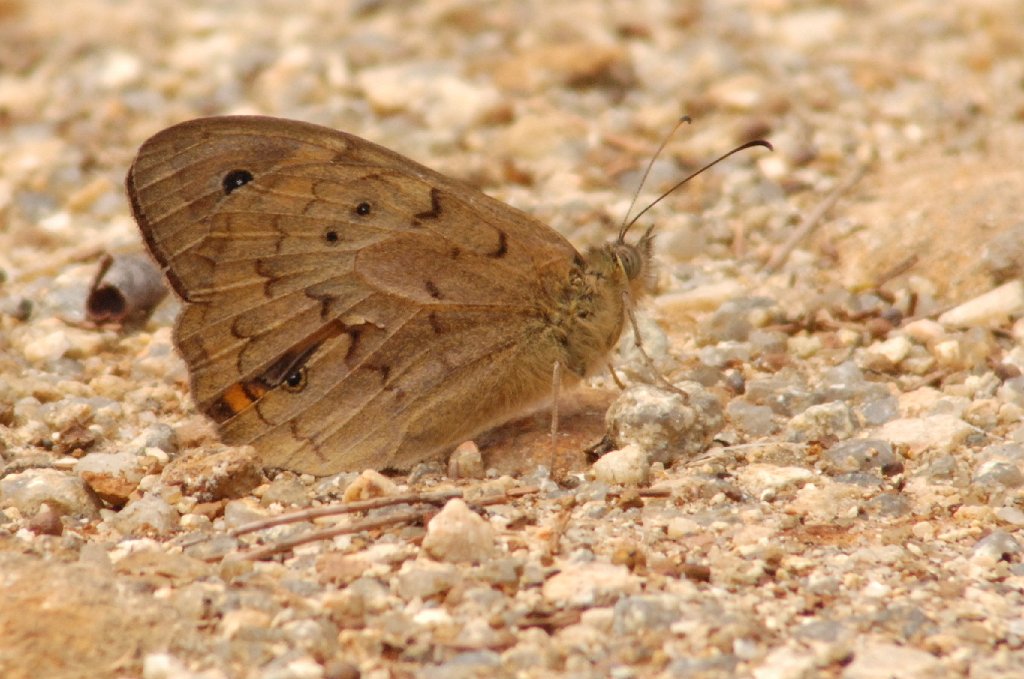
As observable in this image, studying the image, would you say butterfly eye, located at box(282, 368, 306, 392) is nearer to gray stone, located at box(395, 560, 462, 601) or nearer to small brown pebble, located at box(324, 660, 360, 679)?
gray stone, located at box(395, 560, 462, 601)

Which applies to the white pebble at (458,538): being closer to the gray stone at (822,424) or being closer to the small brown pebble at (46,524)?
the small brown pebble at (46,524)

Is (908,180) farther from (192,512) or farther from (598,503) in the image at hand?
(192,512)

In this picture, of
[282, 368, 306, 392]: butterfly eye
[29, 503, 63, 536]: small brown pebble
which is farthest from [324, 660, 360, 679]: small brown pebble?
[282, 368, 306, 392]: butterfly eye

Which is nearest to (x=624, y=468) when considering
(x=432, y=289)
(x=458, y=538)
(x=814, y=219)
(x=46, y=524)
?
(x=458, y=538)

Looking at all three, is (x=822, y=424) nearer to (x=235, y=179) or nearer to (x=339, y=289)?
→ (x=339, y=289)

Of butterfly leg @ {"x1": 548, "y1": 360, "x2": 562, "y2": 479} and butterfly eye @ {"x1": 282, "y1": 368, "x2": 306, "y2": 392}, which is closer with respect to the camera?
butterfly leg @ {"x1": 548, "y1": 360, "x2": 562, "y2": 479}

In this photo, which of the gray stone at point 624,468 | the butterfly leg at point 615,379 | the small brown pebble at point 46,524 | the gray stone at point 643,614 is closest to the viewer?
the gray stone at point 643,614

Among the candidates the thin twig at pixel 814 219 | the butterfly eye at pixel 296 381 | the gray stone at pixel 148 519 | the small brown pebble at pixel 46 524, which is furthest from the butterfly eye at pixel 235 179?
the thin twig at pixel 814 219
